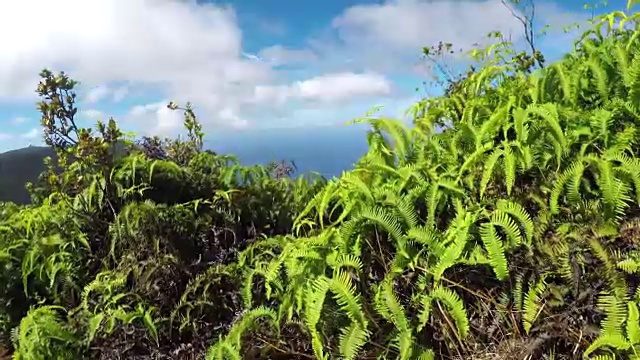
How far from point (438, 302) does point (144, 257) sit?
80.3 inches

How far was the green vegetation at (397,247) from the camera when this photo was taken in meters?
2.98

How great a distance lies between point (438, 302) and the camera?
10.2ft

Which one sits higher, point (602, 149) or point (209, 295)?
point (602, 149)

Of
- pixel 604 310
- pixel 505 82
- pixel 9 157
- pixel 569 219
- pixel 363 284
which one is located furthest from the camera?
pixel 9 157

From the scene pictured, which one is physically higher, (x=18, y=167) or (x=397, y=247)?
(x=18, y=167)

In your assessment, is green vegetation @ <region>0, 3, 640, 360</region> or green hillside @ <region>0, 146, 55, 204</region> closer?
green vegetation @ <region>0, 3, 640, 360</region>

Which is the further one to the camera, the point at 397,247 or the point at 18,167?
the point at 18,167

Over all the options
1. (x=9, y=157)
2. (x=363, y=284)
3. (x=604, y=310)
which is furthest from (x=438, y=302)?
(x=9, y=157)

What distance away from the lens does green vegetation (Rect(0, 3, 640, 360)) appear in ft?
9.79

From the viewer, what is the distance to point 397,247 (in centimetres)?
320

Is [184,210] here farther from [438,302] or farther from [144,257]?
[438,302]

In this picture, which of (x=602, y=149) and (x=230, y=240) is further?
(x=230, y=240)

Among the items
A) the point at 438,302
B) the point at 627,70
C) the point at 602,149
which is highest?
the point at 627,70

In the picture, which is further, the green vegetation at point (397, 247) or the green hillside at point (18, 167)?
the green hillside at point (18, 167)
